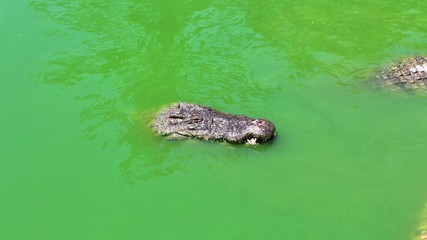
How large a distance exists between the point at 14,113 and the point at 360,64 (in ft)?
19.0

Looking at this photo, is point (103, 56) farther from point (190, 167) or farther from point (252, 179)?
point (252, 179)

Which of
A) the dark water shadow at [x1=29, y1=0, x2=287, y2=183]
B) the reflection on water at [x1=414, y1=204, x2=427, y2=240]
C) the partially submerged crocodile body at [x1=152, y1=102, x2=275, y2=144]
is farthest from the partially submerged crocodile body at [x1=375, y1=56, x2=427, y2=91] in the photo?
the reflection on water at [x1=414, y1=204, x2=427, y2=240]

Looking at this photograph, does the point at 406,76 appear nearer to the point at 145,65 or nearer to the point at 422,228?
the point at 422,228

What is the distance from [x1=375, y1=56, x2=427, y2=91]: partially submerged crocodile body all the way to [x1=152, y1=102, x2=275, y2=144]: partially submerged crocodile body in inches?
93.0

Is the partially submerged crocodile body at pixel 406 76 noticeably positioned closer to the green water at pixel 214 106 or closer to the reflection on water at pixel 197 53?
the green water at pixel 214 106

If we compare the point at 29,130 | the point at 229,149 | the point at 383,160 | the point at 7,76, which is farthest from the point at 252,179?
the point at 7,76

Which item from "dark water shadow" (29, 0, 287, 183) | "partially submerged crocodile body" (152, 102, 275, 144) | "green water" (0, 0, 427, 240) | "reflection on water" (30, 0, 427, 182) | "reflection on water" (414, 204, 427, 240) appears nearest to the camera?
"reflection on water" (414, 204, 427, 240)

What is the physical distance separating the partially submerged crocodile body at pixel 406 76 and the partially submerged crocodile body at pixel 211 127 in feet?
7.75

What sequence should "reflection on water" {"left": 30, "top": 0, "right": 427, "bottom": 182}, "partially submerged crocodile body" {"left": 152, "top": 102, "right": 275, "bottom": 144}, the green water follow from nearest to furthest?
the green water, "partially submerged crocodile body" {"left": 152, "top": 102, "right": 275, "bottom": 144}, "reflection on water" {"left": 30, "top": 0, "right": 427, "bottom": 182}

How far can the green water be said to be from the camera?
252 inches

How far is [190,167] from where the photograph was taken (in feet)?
22.8

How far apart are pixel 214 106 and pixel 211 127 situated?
87cm

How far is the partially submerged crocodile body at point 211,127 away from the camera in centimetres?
710

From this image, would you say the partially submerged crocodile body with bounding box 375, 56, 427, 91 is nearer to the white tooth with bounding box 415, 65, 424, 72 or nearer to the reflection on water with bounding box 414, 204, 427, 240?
the white tooth with bounding box 415, 65, 424, 72
